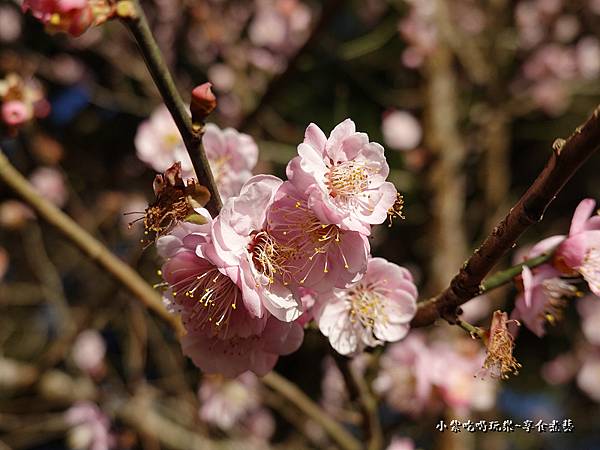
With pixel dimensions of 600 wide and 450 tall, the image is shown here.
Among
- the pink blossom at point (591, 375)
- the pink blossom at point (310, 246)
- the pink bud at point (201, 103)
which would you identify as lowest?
the pink blossom at point (591, 375)

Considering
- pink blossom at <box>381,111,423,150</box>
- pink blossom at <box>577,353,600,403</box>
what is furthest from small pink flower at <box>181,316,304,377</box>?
pink blossom at <box>577,353,600,403</box>

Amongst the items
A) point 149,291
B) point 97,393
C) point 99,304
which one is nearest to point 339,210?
point 149,291

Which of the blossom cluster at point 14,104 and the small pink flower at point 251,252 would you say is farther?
the blossom cluster at point 14,104

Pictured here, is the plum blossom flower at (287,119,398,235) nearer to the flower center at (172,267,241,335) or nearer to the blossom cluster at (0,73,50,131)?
the flower center at (172,267,241,335)

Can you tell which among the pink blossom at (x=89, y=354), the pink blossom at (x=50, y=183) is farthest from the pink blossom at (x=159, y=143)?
the pink blossom at (x=50, y=183)

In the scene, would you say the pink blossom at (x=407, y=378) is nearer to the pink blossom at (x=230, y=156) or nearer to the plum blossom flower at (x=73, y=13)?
the pink blossom at (x=230, y=156)

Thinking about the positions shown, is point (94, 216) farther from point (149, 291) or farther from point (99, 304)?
point (149, 291)
